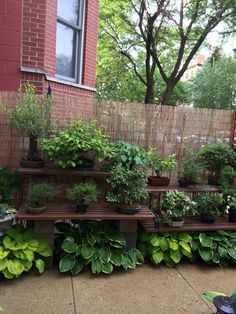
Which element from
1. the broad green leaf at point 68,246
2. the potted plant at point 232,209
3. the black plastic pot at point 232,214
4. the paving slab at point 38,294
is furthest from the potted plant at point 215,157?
the paving slab at point 38,294

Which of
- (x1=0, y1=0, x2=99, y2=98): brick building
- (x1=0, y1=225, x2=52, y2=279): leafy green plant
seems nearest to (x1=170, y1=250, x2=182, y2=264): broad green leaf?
(x1=0, y1=225, x2=52, y2=279): leafy green plant

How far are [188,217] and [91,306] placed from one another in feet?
6.14

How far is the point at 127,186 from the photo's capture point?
354 centimetres

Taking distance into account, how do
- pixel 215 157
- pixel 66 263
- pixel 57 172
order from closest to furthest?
pixel 66 263 < pixel 57 172 < pixel 215 157

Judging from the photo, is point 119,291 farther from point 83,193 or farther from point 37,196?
point 37,196

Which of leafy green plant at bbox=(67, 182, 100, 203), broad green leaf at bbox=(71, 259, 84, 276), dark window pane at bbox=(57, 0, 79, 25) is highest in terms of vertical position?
dark window pane at bbox=(57, 0, 79, 25)

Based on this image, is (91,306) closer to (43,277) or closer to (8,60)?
(43,277)

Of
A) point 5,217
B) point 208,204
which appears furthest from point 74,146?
point 208,204

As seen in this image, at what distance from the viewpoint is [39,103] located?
3832mm

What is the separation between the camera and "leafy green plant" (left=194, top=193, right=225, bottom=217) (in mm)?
3959

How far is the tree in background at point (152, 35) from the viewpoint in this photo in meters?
10.4

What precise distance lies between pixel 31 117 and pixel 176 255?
7.81 ft

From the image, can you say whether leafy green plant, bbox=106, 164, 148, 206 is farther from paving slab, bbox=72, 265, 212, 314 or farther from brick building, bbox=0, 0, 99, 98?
brick building, bbox=0, 0, 99, 98

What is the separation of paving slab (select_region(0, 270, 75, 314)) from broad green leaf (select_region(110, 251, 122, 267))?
52 cm
